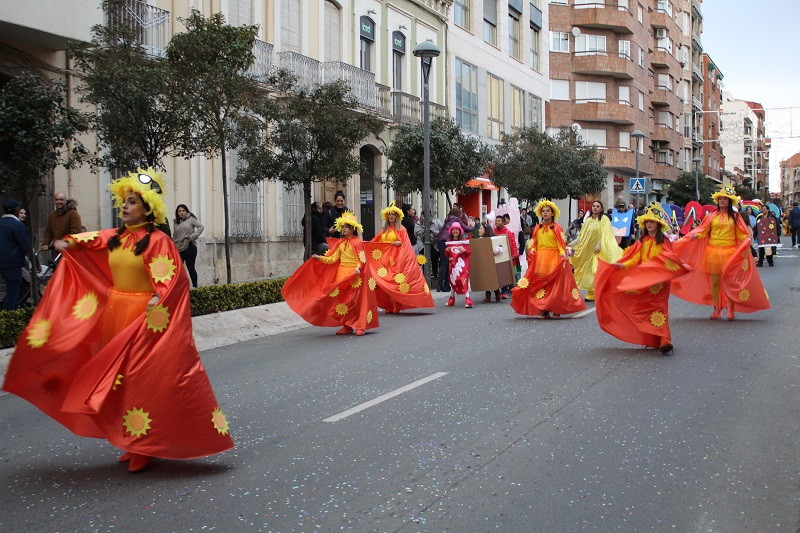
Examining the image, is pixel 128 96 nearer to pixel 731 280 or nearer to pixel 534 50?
pixel 731 280

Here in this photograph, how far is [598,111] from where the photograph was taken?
57.2 metres

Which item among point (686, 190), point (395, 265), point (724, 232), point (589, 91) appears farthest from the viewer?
point (686, 190)

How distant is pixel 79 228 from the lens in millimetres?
14375

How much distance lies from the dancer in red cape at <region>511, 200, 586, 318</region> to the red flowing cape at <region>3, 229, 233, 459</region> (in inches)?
334

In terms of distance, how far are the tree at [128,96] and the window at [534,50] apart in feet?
105

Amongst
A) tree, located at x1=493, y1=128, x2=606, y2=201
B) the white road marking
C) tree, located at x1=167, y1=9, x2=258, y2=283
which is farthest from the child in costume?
tree, located at x1=493, y1=128, x2=606, y2=201

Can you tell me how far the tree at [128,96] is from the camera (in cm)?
1313

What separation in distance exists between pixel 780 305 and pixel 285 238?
42.8 feet

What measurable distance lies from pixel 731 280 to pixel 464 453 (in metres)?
8.40

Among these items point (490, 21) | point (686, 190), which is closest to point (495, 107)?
point (490, 21)

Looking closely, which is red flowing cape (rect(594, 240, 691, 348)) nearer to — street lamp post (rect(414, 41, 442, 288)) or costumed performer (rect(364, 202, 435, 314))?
costumed performer (rect(364, 202, 435, 314))

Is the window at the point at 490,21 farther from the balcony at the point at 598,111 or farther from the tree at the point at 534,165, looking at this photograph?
the balcony at the point at 598,111

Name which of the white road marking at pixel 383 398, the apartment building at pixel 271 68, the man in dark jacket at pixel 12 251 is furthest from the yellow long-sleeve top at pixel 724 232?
the apartment building at pixel 271 68

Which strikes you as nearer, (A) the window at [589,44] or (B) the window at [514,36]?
(B) the window at [514,36]
